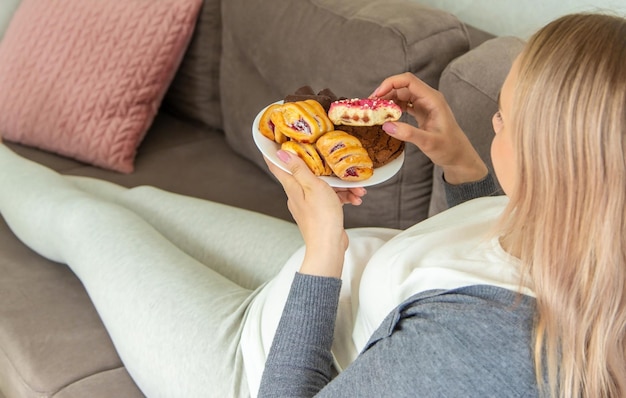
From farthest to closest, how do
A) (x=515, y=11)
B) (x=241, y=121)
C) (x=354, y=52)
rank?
1. (x=241, y=121)
2. (x=515, y=11)
3. (x=354, y=52)

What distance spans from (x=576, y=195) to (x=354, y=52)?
810 millimetres

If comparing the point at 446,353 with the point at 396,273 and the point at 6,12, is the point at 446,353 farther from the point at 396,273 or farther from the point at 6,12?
the point at 6,12

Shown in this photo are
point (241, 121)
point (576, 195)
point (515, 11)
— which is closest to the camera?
point (576, 195)

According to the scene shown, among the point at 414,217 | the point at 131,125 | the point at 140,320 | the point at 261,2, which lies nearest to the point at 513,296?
the point at 140,320

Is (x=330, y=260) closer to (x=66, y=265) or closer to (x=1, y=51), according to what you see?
(x=66, y=265)

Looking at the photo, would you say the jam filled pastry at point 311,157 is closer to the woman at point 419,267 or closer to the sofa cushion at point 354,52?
the woman at point 419,267

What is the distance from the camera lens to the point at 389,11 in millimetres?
Result: 1541

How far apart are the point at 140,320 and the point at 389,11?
762 millimetres

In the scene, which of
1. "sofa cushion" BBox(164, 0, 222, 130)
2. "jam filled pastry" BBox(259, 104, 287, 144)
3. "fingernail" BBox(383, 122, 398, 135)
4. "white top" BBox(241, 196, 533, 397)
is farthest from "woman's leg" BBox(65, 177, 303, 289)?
"sofa cushion" BBox(164, 0, 222, 130)

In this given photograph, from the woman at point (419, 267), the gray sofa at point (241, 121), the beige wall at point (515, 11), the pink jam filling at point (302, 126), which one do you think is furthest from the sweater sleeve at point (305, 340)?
the beige wall at point (515, 11)

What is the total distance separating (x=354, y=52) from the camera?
59.5 inches

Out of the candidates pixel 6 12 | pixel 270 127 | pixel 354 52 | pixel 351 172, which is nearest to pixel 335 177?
pixel 351 172

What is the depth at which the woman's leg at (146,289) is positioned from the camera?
116 cm

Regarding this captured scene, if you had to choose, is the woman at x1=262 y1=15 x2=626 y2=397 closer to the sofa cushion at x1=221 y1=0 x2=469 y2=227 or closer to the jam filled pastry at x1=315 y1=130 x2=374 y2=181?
the jam filled pastry at x1=315 y1=130 x2=374 y2=181
